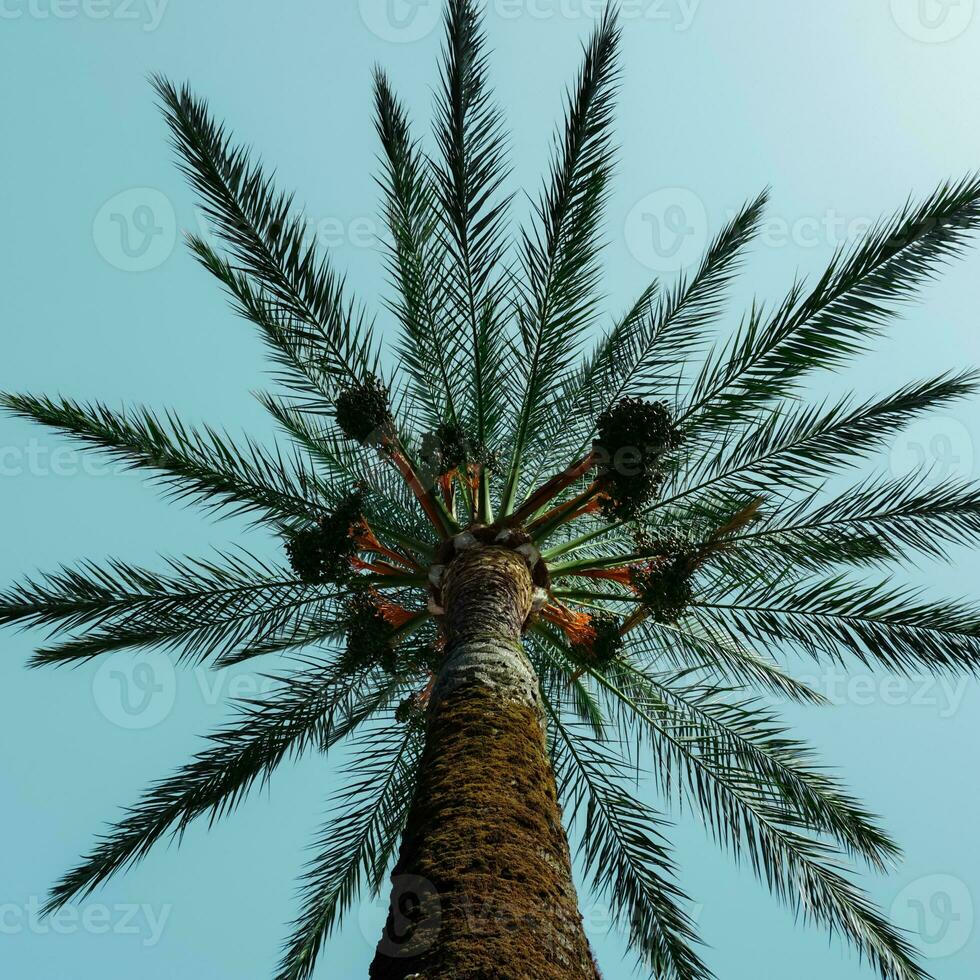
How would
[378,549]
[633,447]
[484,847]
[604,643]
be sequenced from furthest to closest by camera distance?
1. [378,549]
2. [604,643]
3. [633,447]
4. [484,847]

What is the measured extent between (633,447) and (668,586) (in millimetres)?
1033

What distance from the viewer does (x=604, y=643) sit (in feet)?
24.5

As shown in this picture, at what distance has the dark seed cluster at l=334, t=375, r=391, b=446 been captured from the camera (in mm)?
7160

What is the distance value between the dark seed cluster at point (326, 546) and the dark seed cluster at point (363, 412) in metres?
0.57

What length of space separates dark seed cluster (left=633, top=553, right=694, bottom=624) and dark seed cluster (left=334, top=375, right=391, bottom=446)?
229 cm

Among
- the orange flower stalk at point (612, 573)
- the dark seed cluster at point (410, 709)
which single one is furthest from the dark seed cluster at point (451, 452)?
the dark seed cluster at point (410, 709)

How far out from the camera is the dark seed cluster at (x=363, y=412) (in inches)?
282

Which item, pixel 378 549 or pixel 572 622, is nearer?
pixel 572 622

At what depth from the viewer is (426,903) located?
3412 millimetres

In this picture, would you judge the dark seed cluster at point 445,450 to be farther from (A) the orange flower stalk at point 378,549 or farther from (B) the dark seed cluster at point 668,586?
(B) the dark seed cluster at point 668,586

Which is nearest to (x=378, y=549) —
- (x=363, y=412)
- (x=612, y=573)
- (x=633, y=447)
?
(x=363, y=412)

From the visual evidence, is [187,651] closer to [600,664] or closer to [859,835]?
[600,664]

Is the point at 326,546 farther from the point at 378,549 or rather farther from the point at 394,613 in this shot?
the point at 394,613

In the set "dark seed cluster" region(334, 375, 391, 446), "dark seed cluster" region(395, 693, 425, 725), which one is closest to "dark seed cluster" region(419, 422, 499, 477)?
"dark seed cluster" region(334, 375, 391, 446)
